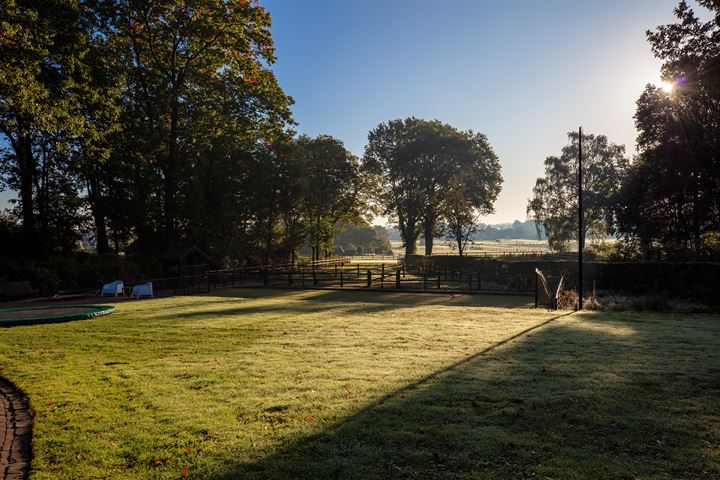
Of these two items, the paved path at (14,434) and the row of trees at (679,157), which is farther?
the row of trees at (679,157)

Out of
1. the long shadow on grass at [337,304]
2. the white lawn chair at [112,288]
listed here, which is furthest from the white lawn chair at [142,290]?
the long shadow on grass at [337,304]

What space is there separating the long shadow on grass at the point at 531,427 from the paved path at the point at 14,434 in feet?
7.84

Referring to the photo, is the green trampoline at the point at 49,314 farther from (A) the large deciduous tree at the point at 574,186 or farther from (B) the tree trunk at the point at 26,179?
(A) the large deciduous tree at the point at 574,186

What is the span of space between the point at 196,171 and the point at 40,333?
1044 inches

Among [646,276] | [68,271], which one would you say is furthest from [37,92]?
[646,276]

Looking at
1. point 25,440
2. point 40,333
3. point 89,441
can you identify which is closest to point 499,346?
point 89,441

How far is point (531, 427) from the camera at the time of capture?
525 centimetres

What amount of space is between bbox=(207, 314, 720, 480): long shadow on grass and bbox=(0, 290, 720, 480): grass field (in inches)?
0.9

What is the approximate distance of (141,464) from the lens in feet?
14.9

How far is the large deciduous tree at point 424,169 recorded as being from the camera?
61031mm

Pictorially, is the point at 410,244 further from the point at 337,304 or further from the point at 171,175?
the point at 337,304

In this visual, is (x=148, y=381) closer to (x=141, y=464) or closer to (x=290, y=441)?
(x=141, y=464)

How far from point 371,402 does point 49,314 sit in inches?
572

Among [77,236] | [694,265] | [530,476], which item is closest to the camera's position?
[530,476]
